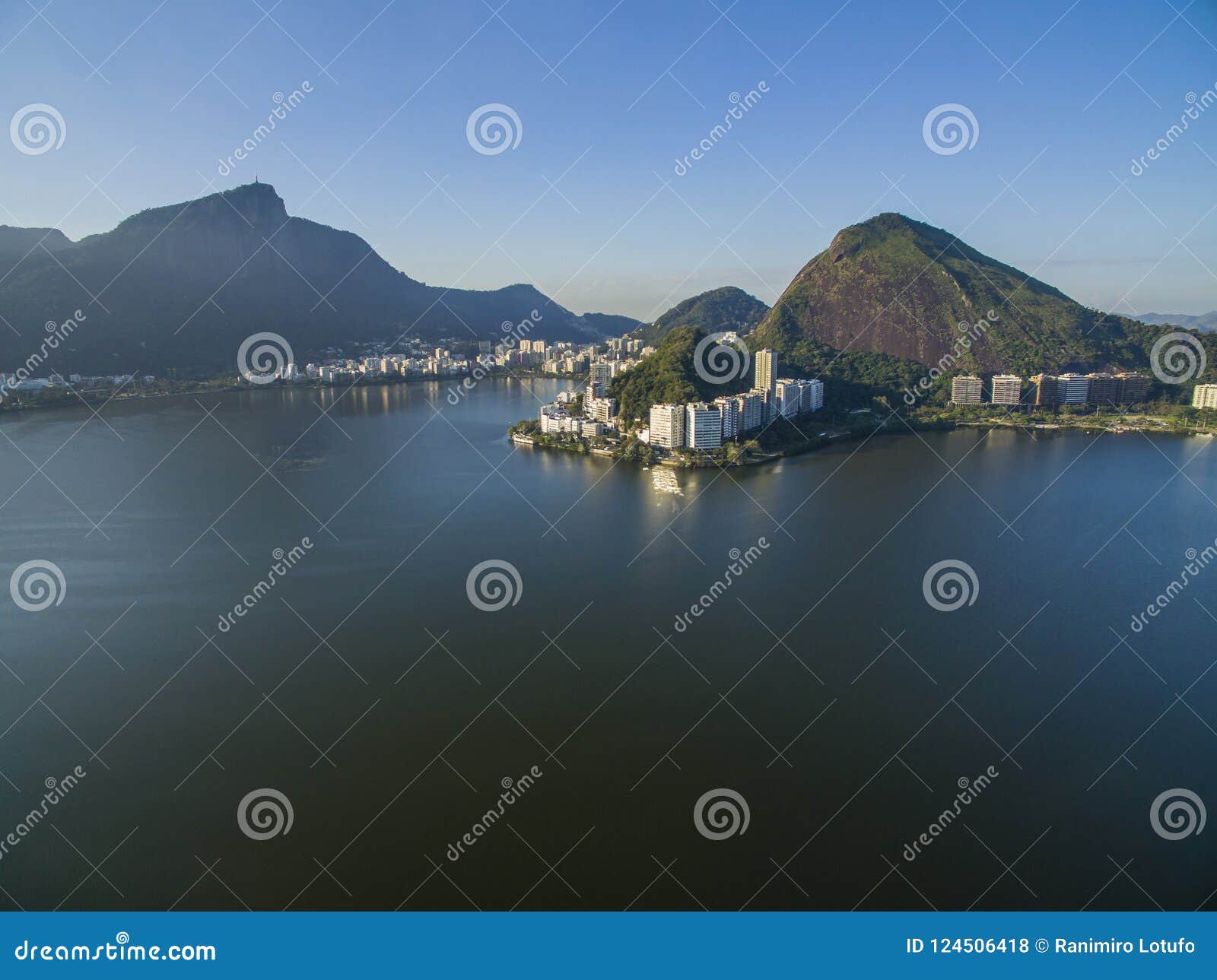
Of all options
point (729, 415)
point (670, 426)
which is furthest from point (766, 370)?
point (670, 426)

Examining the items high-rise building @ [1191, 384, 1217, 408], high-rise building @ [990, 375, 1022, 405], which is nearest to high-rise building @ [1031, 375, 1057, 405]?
high-rise building @ [990, 375, 1022, 405]

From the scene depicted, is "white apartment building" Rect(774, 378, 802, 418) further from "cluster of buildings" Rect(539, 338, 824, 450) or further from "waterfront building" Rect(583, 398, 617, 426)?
"waterfront building" Rect(583, 398, 617, 426)

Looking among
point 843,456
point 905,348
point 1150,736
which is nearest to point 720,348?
point 843,456

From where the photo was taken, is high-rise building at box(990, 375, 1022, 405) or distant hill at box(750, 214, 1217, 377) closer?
high-rise building at box(990, 375, 1022, 405)

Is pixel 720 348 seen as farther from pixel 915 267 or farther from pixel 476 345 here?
pixel 476 345

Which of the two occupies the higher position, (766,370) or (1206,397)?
(1206,397)

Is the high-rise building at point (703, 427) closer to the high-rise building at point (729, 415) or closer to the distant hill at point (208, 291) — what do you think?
the high-rise building at point (729, 415)

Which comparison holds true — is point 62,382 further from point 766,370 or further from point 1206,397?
point 1206,397
